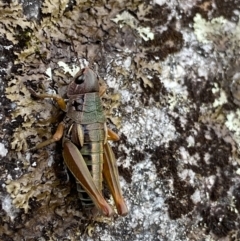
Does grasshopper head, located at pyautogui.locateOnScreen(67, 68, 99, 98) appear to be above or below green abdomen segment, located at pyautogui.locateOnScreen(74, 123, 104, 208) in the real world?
above

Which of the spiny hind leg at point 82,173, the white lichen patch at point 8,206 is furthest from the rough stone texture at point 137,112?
the spiny hind leg at point 82,173

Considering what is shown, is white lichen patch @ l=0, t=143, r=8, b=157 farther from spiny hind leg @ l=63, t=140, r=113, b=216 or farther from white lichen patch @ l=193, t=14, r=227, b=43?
white lichen patch @ l=193, t=14, r=227, b=43

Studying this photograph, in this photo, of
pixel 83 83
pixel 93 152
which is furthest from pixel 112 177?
pixel 83 83

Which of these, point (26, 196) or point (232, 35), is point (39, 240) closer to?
point (26, 196)

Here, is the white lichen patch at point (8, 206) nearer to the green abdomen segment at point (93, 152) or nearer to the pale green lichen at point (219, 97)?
the green abdomen segment at point (93, 152)

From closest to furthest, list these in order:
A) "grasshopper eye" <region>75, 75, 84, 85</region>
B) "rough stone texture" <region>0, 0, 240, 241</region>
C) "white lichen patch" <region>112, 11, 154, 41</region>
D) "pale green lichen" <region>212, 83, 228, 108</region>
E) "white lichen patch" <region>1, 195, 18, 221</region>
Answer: "white lichen patch" <region>1, 195, 18, 221</region> → "rough stone texture" <region>0, 0, 240, 241</region> → "grasshopper eye" <region>75, 75, 84, 85</region> → "white lichen patch" <region>112, 11, 154, 41</region> → "pale green lichen" <region>212, 83, 228, 108</region>

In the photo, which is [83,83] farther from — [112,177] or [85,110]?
[112,177]

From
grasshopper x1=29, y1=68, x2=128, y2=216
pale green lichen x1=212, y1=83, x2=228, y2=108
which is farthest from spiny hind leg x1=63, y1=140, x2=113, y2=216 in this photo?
pale green lichen x1=212, y1=83, x2=228, y2=108
